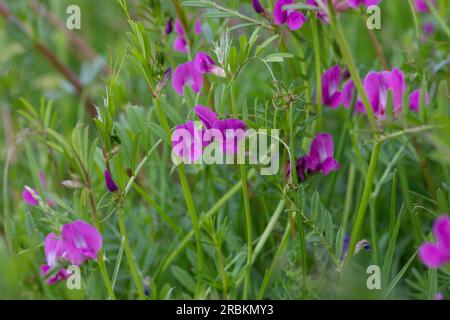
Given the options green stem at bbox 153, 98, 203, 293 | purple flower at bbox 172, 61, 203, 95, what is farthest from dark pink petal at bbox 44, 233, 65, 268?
purple flower at bbox 172, 61, 203, 95

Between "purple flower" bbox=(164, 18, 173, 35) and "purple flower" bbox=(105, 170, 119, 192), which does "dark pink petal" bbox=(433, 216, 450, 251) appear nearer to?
"purple flower" bbox=(105, 170, 119, 192)

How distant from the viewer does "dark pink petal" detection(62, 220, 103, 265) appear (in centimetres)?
82

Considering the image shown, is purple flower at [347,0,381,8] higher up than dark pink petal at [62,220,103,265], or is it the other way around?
purple flower at [347,0,381,8]

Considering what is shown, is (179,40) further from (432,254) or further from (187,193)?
(432,254)

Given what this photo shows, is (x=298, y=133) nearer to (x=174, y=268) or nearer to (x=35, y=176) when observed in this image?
(x=174, y=268)

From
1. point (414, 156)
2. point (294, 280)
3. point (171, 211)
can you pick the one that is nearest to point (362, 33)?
point (414, 156)

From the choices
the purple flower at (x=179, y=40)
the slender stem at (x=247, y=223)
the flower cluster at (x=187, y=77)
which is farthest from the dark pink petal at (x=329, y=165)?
the purple flower at (x=179, y=40)

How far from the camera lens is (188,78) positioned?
98 centimetres

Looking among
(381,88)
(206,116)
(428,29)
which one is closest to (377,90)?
(381,88)

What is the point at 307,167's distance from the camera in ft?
3.04

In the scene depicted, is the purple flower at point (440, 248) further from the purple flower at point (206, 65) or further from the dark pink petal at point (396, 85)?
the purple flower at point (206, 65)

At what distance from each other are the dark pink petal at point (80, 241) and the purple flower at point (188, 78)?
0.84 ft

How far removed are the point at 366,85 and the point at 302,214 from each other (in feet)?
0.58

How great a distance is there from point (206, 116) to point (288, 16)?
7.0 inches
